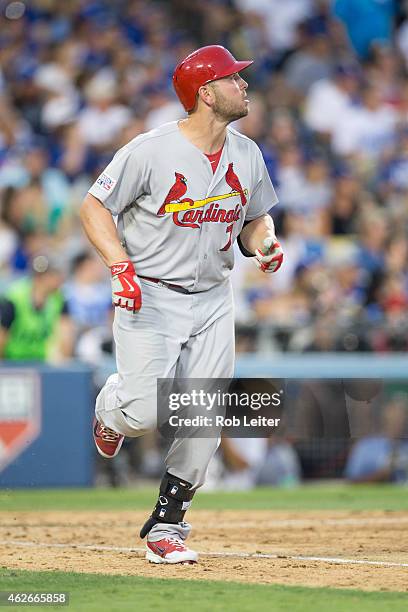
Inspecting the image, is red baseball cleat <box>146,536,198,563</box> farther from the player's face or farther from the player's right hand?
the player's face

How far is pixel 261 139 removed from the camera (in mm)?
15289

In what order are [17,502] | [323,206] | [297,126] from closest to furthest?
[17,502] < [323,206] < [297,126]

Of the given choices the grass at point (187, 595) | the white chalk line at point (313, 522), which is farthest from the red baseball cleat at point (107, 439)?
the white chalk line at point (313, 522)

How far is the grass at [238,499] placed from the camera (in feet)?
30.9

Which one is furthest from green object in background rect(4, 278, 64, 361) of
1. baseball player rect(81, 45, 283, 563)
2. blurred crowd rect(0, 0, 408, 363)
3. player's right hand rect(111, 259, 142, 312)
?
player's right hand rect(111, 259, 142, 312)

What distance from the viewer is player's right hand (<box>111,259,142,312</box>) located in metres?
5.69

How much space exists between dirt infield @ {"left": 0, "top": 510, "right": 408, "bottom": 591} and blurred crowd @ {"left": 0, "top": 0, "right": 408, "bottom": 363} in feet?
9.83

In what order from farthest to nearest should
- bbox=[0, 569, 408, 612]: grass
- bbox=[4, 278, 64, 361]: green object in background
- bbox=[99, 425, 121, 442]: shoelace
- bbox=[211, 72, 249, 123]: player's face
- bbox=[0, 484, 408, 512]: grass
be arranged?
bbox=[4, 278, 64, 361]: green object in background
bbox=[0, 484, 408, 512]: grass
bbox=[99, 425, 121, 442]: shoelace
bbox=[211, 72, 249, 123]: player's face
bbox=[0, 569, 408, 612]: grass

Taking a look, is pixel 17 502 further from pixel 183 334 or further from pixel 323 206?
pixel 323 206

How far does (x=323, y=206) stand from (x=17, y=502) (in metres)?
6.09

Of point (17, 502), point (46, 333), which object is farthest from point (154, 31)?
point (17, 502)

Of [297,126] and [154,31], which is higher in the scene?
[154,31]

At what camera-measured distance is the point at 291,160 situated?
49.0 ft

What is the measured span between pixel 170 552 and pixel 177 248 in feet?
4.53
